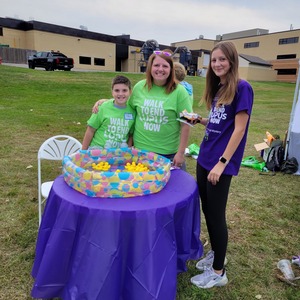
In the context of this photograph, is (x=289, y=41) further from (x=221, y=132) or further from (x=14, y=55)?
(x=221, y=132)

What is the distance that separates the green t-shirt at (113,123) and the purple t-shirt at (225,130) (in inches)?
30.8

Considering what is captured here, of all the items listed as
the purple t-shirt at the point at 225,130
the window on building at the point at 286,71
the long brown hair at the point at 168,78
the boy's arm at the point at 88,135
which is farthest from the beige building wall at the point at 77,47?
the purple t-shirt at the point at 225,130

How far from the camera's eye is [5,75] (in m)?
14.8

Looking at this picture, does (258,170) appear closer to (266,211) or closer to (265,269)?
(266,211)

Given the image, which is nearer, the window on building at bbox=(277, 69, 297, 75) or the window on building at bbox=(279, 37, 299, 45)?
the window on building at bbox=(277, 69, 297, 75)

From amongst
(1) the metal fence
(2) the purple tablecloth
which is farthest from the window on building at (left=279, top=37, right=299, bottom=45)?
(2) the purple tablecloth

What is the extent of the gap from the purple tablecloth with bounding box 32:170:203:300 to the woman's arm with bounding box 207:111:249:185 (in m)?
0.28

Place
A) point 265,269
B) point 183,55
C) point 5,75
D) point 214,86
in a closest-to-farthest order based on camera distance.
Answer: point 214,86
point 265,269
point 5,75
point 183,55

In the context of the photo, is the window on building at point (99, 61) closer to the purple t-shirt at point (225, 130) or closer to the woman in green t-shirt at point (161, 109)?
the woman in green t-shirt at point (161, 109)

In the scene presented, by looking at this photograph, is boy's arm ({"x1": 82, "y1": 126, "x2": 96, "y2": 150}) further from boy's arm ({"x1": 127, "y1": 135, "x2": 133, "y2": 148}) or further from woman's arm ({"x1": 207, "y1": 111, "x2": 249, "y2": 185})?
woman's arm ({"x1": 207, "y1": 111, "x2": 249, "y2": 185})

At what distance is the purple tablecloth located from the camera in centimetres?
171

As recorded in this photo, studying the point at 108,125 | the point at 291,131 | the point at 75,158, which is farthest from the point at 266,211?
the point at 75,158

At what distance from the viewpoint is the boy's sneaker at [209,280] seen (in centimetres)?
234

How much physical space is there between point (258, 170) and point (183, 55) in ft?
60.2
